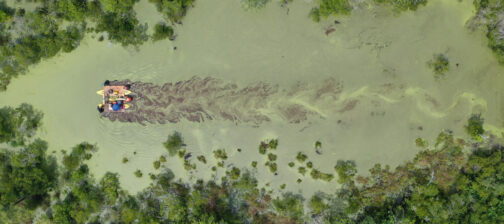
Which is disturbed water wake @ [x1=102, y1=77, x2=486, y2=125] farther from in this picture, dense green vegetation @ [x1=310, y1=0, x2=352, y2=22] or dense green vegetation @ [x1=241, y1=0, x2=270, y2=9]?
dense green vegetation @ [x1=241, y1=0, x2=270, y2=9]

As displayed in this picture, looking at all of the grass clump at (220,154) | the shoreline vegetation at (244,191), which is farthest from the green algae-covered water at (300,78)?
the shoreline vegetation at (244,191)

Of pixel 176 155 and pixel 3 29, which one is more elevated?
pixel 3 29

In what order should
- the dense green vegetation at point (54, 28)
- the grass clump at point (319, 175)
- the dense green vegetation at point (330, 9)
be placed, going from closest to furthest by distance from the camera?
1. the dense green vegetation at point (330, 9)
2. the dense green vegetation at point (54, 28)
3. the grass clump at point (319, 175)

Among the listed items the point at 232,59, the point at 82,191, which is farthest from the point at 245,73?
the point at 82,191

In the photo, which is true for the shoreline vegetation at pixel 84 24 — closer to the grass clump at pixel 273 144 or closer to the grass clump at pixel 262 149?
the grass clump at pixel 273 144

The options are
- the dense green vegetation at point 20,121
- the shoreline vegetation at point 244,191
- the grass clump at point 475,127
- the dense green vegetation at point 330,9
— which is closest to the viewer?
the dense green vegetation at point 330,9

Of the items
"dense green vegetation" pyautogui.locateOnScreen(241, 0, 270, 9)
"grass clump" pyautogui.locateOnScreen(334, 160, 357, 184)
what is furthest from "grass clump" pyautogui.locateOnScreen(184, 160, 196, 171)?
"dense green vegetation" pyautogui.locateOnScreen(241, 0, 270, 9)

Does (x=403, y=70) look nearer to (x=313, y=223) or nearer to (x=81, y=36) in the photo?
(x=313, y=223)
